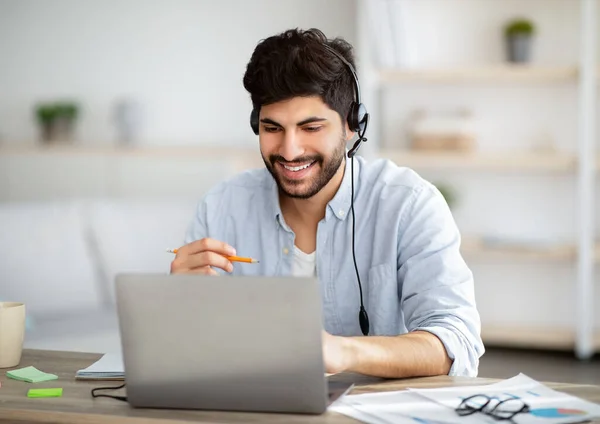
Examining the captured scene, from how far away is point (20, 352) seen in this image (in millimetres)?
1477

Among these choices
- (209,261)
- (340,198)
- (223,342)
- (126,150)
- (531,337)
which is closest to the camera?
(223,342)

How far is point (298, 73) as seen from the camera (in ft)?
5.75

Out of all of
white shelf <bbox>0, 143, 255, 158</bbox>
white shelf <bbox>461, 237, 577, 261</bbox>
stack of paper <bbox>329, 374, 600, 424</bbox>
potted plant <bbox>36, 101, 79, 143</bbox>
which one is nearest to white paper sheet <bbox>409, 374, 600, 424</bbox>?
stack of paper <bbox>329, 374, 600, 424</bbox>

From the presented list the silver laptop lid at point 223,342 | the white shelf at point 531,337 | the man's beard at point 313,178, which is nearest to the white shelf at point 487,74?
the white shelf at point 531,337

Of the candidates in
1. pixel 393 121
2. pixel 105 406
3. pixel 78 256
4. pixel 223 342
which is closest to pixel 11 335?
pixel 105 406

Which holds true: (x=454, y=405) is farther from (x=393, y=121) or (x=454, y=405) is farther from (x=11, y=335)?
(x=393, y=121)

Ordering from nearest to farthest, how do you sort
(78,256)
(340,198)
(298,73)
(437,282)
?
(437,282)
(298,73)
(340,198)
(78,256)

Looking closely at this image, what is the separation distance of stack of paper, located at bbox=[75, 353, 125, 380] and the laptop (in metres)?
0.21

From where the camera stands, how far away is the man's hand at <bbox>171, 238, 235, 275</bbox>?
1.48m

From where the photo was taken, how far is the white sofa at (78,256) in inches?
113

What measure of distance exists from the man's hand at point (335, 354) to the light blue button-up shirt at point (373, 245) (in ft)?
1.02

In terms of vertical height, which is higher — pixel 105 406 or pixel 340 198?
pixel 340 198

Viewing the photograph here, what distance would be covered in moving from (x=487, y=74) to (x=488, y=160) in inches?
16.4

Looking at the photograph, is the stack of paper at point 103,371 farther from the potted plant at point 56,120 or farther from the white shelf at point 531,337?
the potted plant at point 56,120
